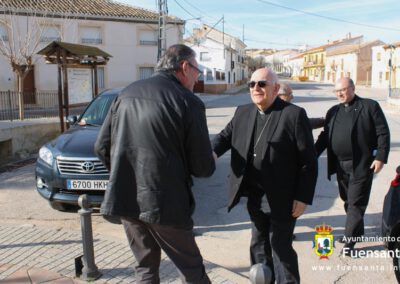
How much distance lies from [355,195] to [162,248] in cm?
223

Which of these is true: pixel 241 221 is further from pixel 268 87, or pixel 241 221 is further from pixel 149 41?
pixel 149 41

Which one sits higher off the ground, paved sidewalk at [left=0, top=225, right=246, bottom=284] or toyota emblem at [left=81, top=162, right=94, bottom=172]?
toyota emblem at [left=81, top=162, right=94, bottom=172]

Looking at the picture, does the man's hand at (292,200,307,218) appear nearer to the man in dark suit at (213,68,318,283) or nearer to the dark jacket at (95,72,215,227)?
the man in dark suit at (213,68,318,283)

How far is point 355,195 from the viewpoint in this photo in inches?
159

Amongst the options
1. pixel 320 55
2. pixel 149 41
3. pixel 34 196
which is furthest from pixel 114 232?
pixel 320 55

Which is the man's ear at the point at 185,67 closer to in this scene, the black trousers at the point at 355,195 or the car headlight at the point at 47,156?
the black trousers at the point at 355,195

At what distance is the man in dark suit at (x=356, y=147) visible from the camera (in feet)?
13.2

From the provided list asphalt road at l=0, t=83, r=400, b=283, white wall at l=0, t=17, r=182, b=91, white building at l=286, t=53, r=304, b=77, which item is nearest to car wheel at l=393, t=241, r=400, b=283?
asphalt road at l=0, t=83, r=400, b=283

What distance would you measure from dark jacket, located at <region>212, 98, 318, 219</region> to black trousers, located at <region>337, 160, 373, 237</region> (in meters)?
1.30

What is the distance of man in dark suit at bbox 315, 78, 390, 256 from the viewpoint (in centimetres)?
402

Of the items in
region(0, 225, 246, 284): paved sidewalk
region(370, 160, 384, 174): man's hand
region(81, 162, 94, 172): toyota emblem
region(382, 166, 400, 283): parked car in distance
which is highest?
region(370, 160, 384, 174): man's hand

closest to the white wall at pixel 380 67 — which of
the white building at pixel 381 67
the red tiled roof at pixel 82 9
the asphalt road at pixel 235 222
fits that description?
the white building at pixel 381 67

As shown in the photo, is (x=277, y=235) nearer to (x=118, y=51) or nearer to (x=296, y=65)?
(x=118, y=51)

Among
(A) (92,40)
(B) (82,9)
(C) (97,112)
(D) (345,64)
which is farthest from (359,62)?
(C) (97,112)
